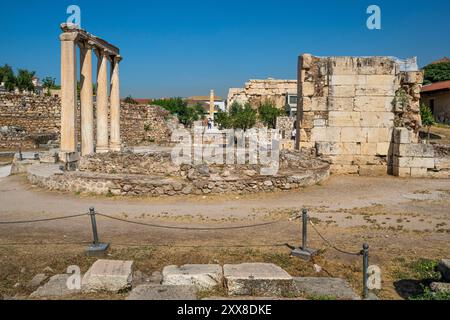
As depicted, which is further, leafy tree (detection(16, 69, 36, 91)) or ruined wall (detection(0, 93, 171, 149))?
leafy tree (detection(16, 69, 36, 91))

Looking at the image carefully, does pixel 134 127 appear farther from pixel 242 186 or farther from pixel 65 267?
pixel 65 267

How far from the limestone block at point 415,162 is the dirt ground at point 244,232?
1982 millimetres

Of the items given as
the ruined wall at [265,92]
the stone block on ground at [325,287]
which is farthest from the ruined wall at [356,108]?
the ruined wall at [265,92]

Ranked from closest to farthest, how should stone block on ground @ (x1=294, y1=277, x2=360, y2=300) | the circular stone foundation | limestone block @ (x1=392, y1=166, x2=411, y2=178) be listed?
stone block on ground @ (x1=294, y1=277, x2=360, y2=300) < the circular stone foundation < limestone block @ (x1=392, y1=166, x2=411, y2=178)

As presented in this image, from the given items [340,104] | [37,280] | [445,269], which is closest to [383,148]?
[340,104]

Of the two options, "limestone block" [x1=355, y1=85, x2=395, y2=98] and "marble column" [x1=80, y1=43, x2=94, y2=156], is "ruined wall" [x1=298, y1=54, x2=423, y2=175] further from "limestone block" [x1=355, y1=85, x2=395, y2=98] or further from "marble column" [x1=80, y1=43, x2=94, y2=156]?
"marble column" [x1=80, y1=43, x2=94, y2=156]

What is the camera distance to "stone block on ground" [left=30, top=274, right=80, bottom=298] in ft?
17.1

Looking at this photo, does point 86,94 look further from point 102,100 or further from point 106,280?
point 106,280

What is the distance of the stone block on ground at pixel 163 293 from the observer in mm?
4836

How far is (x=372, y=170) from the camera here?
1566 centimetres

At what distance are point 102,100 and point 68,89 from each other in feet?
12.1

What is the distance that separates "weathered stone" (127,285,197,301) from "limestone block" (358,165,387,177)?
11954mm

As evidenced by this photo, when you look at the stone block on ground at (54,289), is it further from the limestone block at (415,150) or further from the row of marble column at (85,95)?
the limestone block at (415,150)

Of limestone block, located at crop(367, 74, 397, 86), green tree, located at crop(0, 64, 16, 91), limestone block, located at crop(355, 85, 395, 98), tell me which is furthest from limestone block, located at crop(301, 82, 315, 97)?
green tree, located at crop(0, 64, 16, 91)
